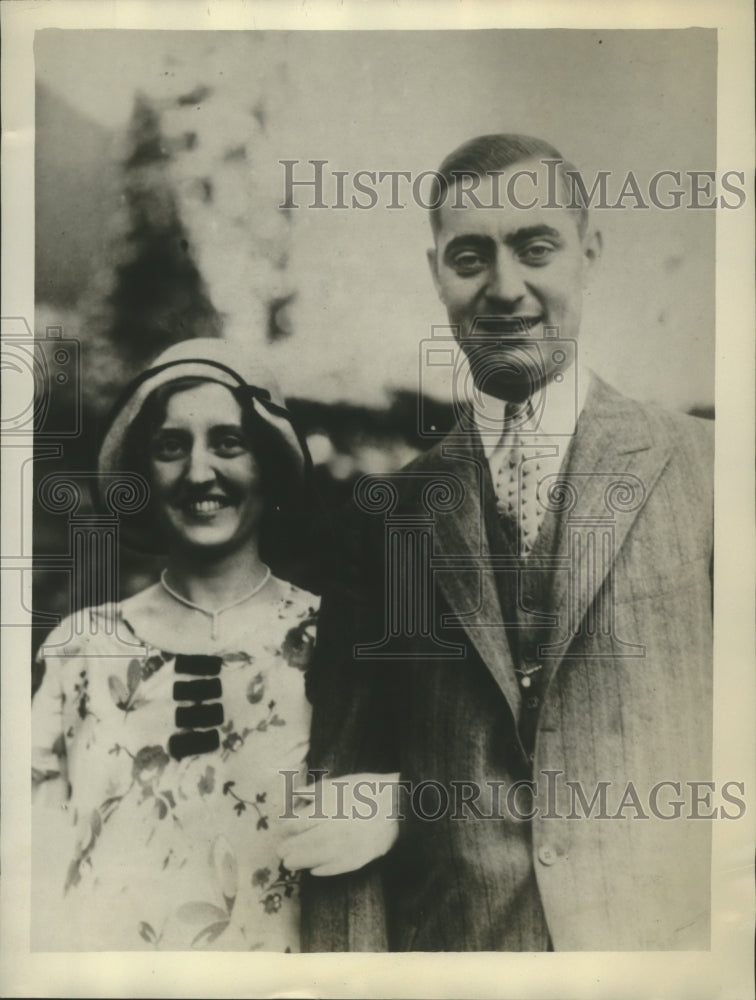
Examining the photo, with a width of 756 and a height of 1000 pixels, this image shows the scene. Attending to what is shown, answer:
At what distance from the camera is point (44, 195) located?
51.0 inches

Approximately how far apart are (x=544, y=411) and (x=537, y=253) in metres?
0.27

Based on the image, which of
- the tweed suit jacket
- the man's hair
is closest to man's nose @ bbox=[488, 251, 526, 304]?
the man's hair

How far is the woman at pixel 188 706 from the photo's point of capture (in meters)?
1.27

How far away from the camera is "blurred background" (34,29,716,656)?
4.21 ft

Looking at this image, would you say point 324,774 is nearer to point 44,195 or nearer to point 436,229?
point 436,229

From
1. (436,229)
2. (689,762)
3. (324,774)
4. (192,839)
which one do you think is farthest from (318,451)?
(689,762)

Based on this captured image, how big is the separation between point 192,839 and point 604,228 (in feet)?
4.10

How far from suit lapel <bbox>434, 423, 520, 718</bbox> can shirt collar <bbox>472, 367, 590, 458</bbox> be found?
0.10 ft

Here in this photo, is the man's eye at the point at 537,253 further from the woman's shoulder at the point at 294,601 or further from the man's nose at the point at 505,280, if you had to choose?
the woman's shoulder at the point at 294,601

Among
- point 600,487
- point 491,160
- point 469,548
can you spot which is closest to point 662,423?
point 600,487

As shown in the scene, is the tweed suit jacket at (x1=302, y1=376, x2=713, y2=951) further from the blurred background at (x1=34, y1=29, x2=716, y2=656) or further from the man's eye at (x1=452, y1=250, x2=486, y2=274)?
the man's eye at (x1=452, y1=250, x2=486, y2=274)

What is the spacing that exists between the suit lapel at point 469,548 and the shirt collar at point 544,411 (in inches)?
1.2

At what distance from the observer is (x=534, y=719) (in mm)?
1262

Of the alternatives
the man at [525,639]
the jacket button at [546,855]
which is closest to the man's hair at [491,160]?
the man at [525,639]
